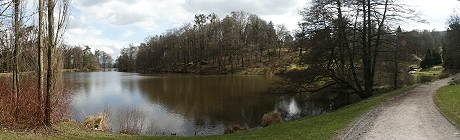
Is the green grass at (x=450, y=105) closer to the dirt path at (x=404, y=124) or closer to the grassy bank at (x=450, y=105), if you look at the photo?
the grassy bank at (x=450, y=105)

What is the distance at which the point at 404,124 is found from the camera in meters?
11.4

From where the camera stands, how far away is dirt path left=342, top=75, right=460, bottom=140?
9906 millimetres

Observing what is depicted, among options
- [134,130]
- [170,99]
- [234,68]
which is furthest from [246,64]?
[134,130]

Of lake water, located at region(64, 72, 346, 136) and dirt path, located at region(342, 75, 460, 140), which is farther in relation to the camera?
lake water, located at region(64, 72, 346, 136)

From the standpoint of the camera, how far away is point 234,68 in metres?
88.1

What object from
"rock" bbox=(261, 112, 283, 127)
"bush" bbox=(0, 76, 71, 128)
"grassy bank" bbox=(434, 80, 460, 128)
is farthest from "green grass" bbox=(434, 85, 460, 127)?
"bush" bbox=(0, 76, 71, 128)

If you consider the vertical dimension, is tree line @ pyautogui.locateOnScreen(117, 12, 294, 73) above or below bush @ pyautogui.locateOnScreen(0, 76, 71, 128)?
above

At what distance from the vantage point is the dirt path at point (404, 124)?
9.91m

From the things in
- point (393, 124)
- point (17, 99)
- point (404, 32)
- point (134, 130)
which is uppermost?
point (404, 32)

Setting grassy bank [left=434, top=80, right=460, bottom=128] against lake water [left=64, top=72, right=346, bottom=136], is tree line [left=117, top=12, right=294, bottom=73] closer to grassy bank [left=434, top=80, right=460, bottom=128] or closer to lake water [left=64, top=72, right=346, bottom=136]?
lake water [left=64, top=72, right=346, bottom=136]

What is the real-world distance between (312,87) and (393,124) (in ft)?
66.7

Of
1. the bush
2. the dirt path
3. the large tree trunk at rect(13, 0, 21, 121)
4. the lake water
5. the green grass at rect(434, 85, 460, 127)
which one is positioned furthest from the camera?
the lake water

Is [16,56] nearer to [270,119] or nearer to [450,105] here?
[270,119]

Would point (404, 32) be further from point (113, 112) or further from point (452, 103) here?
point (113, 112)
